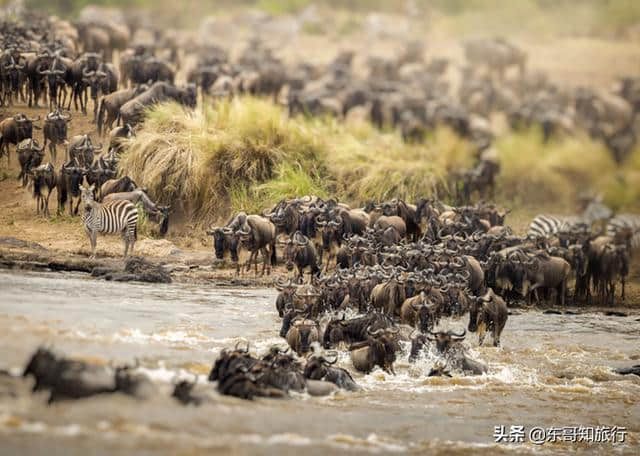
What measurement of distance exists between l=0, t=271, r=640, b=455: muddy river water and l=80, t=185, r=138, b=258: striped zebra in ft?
2.29

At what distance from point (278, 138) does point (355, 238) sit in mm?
1536

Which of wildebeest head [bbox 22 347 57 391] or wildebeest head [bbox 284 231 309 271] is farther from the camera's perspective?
wildebeest head [bbox 284 231 309 271]

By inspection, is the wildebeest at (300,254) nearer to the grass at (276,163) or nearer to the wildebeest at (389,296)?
the grass at (276,163)

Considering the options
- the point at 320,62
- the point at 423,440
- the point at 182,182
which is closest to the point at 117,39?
the point at 320,62

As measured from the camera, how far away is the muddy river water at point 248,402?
7402 millimetres

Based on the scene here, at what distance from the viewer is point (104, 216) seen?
414 inches

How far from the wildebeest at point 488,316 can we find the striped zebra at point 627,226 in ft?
15.3

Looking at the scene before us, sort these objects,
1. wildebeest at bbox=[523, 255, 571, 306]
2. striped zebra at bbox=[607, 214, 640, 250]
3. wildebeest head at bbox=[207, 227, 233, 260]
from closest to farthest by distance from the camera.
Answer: wildebeest head at bbox=[207, 227, 233, 260] → wildebeest at bbox=[523, 255, 571, 306] → striped zebra at bbox=[607, 214, 640, 250]

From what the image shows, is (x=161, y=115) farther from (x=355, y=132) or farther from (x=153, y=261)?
(x=355, y=132)

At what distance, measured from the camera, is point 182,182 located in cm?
1134

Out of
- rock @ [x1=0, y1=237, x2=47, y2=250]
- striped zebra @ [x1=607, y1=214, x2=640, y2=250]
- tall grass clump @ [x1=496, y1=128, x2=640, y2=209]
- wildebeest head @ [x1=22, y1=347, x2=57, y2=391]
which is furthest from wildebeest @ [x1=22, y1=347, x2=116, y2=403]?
tall grass clump @ [x1=496, y1=128, x2=640, y2=209]

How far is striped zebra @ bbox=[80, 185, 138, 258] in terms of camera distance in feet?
34.4

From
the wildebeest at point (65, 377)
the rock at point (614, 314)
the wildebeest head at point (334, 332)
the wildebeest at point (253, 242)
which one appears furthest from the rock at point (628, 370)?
the wildebeest at point (65, 377)

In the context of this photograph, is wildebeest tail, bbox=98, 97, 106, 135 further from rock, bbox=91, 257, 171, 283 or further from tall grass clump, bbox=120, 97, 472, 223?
rock, bbox=91, 257, 171, 283
